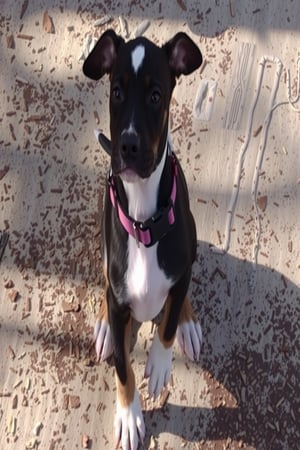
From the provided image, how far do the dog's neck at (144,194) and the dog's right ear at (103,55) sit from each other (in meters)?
0.28

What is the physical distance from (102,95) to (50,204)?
493mm

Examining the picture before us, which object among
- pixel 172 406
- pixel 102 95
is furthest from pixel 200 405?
pixel 102 95

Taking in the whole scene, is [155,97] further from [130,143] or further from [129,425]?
[129,425]

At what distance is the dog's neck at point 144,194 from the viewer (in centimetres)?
199

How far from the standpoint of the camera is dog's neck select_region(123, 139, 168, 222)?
199cm

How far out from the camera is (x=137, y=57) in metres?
1.86

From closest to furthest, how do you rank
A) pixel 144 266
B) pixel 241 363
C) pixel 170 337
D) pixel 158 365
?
pixel 144 266 < pixel 170 337 < pixel 158 365 < pixel 241 363

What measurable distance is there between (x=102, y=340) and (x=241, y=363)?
0.50 m

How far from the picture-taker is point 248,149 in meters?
3.00

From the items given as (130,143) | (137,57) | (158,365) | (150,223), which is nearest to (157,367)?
(158,365)

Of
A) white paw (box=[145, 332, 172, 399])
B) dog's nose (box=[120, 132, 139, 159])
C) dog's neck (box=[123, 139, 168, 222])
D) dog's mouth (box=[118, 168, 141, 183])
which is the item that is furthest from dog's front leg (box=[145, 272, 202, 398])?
dog's nose (box=[120, 132, 139, 159])

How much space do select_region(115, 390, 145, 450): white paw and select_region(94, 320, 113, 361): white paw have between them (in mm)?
187

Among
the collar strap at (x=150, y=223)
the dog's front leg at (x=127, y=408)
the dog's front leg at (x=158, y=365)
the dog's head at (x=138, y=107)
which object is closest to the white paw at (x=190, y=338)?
the dog's front leg at (x=158, y=365)

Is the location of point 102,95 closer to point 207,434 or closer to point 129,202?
point 129,202
